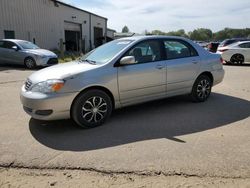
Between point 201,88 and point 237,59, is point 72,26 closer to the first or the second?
point 237,59

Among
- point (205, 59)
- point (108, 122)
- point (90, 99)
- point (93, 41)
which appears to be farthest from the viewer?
point (93, 41)

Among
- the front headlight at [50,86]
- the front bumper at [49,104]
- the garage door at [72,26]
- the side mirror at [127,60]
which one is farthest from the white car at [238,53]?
the garage door at [72,26]

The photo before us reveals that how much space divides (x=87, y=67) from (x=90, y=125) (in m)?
1.07

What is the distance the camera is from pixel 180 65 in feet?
20.9

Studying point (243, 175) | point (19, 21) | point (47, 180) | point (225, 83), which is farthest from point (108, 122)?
point (19, 21)

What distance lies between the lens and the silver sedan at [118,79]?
488cm

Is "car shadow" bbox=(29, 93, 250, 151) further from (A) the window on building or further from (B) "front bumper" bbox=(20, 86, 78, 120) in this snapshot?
(A) the window on building

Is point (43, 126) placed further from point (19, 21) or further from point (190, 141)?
point (19, 21)

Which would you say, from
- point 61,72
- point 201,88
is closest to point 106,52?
point 61,72

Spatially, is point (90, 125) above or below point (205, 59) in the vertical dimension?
below

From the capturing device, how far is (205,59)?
693 cm

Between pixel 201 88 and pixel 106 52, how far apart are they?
2611 mm

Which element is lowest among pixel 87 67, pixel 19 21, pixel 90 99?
pixel 90 99

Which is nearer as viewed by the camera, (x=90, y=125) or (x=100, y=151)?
(x=100, y=151)
